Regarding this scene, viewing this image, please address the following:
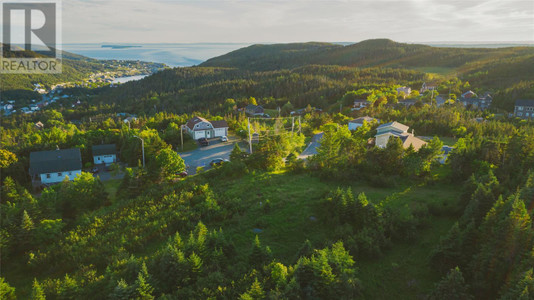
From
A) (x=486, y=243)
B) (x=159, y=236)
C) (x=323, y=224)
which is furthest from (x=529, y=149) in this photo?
(x=159, y=236)

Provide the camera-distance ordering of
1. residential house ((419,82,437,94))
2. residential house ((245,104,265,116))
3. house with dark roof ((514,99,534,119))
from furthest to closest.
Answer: residential house ((419,82,437,94)) < residential house ((245,104,265,116)) < house with dark roof ((514,99,534,119))

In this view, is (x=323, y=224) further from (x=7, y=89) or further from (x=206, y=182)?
(x=7, y=89)

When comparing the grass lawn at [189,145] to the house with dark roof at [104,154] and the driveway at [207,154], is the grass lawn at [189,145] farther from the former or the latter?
the house with dark roof at [104,154]

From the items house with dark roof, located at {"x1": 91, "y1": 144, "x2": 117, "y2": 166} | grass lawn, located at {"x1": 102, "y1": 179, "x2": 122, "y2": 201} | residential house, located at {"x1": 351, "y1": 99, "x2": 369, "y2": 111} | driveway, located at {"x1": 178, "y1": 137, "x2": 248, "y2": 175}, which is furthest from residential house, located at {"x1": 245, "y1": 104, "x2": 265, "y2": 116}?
grass lawn, located at {"x1": 102, "y1": 179, "x2": 122, "y2": 201}

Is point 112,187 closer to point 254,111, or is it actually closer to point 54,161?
point 54,161

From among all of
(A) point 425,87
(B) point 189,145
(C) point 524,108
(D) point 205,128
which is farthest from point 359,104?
(B) point 189,145

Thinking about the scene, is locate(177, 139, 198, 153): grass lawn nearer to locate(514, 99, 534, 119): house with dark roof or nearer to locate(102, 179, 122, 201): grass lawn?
locate(102, 179, 122, 201): grass lawn
